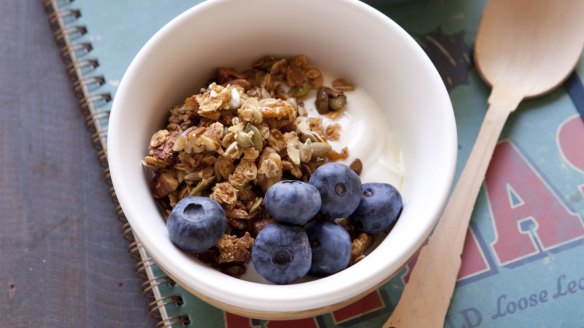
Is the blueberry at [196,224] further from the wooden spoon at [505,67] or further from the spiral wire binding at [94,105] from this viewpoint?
the wooden spoon at [505,67]

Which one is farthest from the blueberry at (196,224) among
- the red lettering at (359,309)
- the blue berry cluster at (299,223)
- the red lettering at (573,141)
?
the red lettering at (573,141)

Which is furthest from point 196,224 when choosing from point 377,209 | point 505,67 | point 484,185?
point 505,67

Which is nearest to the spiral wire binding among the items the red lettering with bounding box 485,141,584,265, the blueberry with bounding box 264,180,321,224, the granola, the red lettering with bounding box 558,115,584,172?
the granola

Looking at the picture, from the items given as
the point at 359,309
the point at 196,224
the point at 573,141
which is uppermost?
the point at 196,224

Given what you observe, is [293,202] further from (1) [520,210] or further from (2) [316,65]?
(1) [520,210]

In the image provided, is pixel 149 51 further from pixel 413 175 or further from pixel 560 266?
pixel 560 266

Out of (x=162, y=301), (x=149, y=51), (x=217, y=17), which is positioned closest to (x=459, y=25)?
(x=217, y=17)
